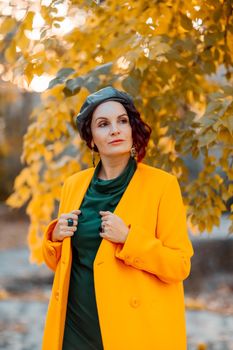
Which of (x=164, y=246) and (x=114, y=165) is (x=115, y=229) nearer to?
(x=164, y=246)

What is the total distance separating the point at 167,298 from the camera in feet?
6.59

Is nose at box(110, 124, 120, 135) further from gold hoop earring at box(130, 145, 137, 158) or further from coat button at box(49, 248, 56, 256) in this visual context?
coat button at box(49, 248, 56, 256)

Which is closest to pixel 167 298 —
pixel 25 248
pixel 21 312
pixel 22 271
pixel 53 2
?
pixel 53 2

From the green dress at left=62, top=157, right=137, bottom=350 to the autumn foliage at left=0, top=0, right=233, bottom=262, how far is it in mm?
504

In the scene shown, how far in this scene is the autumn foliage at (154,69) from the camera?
8.74 feet

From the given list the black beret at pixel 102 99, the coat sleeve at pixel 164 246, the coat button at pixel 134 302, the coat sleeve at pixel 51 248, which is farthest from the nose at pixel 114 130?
the coat button at pixel 134 302

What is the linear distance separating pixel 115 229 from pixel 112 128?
340 millimetres

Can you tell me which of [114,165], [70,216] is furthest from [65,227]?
[114,165]

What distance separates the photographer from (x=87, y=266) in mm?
2062

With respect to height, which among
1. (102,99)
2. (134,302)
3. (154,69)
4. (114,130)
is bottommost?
(134,302)

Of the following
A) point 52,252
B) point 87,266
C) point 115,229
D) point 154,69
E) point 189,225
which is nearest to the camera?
point 115,229

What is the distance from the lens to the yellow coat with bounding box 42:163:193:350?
76.5 inches

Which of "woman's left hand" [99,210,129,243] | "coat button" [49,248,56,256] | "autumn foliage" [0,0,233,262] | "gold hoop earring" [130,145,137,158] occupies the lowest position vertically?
"coat button" [49,248,56,256]

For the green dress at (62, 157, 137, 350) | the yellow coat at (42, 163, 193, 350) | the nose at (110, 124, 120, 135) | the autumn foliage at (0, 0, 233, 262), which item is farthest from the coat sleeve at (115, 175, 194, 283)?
the autumn foliage at (0, 0, 233, 262)
